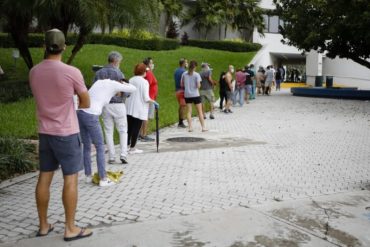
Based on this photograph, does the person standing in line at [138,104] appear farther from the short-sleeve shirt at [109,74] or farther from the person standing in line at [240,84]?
the person standing in line at [240,84]

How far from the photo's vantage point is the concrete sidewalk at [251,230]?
4.82m

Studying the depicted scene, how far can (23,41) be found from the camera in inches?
834

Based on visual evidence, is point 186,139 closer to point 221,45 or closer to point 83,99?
point 83,99

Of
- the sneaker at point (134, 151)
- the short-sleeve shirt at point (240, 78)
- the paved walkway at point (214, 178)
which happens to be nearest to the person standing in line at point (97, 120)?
the paved walkway at point (214, 178)

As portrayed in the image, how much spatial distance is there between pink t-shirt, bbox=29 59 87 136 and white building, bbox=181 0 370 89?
110 feet

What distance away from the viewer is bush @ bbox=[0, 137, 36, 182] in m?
7.58

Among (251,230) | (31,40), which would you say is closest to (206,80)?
(251,230)

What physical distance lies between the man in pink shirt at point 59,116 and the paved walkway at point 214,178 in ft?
1.64

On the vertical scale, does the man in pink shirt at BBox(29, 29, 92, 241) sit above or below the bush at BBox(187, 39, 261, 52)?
below

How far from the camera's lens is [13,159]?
7.75m

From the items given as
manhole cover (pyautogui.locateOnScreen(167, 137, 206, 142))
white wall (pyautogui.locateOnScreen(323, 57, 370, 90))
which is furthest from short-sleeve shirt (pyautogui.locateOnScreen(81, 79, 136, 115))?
white wall (pyautogui.locateOnScreen(323, 57, 370, 90))

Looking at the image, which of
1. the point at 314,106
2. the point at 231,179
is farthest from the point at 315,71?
the point at 231,179

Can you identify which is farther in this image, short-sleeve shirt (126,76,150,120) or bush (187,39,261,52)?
bush (187,39,261,52)

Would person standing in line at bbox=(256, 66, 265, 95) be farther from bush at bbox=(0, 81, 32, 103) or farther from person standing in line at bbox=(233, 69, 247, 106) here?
bush at bbox=(0, 81, 32, 103)
